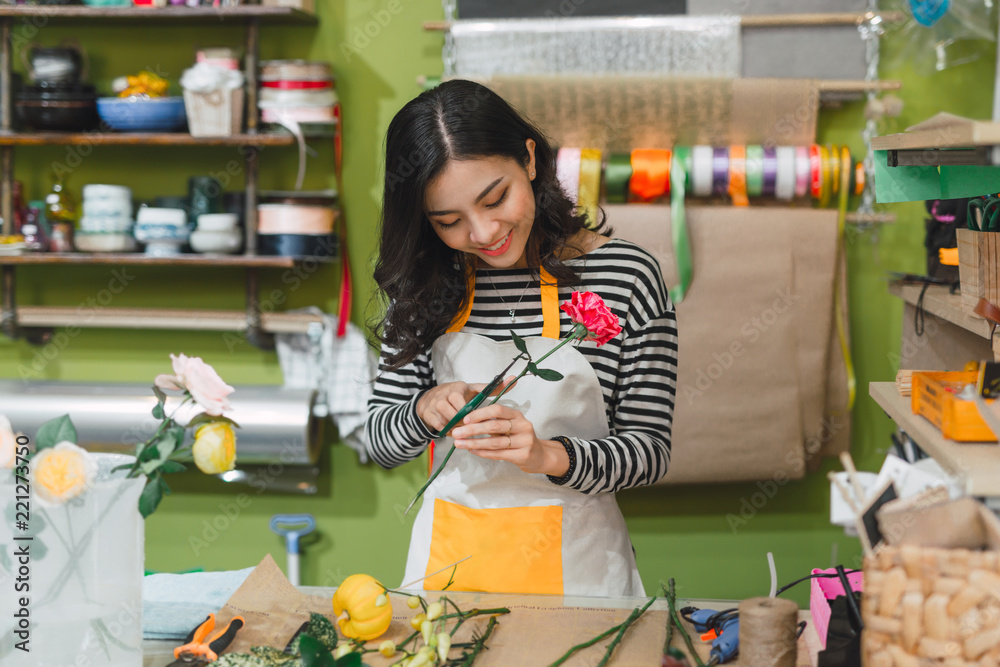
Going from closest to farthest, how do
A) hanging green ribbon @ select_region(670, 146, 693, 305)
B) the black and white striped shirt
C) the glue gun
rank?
the glue gun → the black and white striped shirt → hanging green ribbon @ select_region(670, 146, 693, 305)

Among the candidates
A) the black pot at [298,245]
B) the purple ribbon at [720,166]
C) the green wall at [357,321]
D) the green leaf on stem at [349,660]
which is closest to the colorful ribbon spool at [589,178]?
the purple ribbon at [720,166]

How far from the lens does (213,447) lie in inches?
33.3

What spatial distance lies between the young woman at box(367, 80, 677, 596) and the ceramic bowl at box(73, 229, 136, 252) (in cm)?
121

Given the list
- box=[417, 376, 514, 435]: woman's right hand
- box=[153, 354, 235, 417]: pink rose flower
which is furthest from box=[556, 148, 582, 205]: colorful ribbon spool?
box=[153, 354, 235, 417]: pink rose flower

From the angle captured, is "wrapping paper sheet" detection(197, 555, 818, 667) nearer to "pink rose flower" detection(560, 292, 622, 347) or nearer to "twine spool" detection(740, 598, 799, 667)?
"twine spool" detection(740, 598, 799, 667)

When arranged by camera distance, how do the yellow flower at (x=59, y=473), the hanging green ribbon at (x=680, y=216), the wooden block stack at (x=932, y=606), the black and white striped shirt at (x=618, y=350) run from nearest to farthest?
the wooden block stack at (x=932, y=606), the yellow flower at (x=59, y=473), the black and white striped shirt at (x=618, y=350), the hanging green ribbon at (x=680, y=216)

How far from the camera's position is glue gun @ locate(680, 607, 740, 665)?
0.94 meters

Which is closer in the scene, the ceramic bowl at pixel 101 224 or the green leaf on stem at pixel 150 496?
the green leaf on stem at pixel 150 496

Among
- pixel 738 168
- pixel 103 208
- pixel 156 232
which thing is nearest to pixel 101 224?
pixel 103 208

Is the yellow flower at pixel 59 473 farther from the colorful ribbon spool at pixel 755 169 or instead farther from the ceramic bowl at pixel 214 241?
the colorful ribbon spool at pixel 755 169

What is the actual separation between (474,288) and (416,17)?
126 cm

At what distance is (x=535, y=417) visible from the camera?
1341mm

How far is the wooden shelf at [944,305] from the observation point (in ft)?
3.60

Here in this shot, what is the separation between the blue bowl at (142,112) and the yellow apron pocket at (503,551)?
4.87 feet
